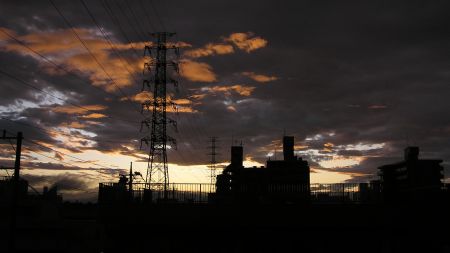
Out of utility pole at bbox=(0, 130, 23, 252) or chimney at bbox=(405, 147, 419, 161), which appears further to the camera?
chimney at bbox=(405, 147, 419, 161)

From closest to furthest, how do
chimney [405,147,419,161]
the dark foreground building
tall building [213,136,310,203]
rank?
the dark foreground building → chimney [405,147,419,161] → tall building [213,136,310,203]

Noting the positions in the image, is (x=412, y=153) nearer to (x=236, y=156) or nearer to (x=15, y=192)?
(x=15, y=192)

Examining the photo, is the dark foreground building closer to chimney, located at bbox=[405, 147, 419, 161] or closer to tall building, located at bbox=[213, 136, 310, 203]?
chimney, located at bbox=[405, 147, 419, 161]

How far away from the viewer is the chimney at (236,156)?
107 metres

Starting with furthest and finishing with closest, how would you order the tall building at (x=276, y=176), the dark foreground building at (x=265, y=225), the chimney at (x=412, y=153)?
the tall building at (x=276, y=176), the chimney at (x=412, y=153), the dark foreground building at (x=265, y=225)

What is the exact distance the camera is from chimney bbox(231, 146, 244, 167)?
107 metres

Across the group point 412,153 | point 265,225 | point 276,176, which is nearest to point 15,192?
point 265,225

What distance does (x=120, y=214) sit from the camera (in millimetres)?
29672

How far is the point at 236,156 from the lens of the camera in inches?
4218

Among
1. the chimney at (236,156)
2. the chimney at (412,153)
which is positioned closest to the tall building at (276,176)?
the chimney at (236,156)

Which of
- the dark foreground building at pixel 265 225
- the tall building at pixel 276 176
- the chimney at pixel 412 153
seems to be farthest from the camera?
the tall building at pixel 276 176

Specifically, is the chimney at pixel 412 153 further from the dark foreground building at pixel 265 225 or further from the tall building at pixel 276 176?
the tall building at pixel 276 176

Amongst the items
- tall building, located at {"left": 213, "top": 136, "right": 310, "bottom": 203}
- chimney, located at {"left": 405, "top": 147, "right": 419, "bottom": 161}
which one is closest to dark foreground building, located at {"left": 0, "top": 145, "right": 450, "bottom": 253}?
chimney, located at {"left": 405, "top": 147, "right": 419, "bottom": 161}

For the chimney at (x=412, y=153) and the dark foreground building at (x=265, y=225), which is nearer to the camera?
the dark foreground building at (x=265, y=225)
